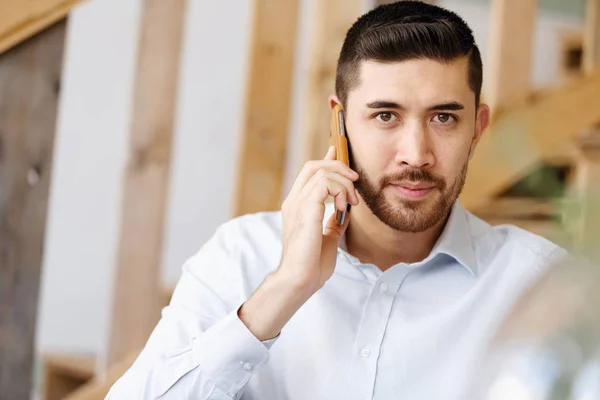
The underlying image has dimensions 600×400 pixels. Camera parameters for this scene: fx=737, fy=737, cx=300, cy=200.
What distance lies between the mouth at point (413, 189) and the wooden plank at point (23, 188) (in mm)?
852

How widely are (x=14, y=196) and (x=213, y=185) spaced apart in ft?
4.76

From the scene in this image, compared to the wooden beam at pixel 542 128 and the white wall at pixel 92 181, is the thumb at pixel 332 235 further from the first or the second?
the white wall at pixel 92 181

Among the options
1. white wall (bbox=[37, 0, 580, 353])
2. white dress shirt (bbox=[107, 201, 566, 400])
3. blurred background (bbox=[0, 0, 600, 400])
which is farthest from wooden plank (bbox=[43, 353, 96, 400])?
white dress shirt (bbox=[107, 201, 566, 400])

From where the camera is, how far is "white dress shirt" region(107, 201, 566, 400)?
3.31ft

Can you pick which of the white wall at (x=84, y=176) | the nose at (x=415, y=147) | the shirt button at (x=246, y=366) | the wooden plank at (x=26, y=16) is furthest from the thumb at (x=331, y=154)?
the white wall at (x=84, y=176)

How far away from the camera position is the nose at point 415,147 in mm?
1104

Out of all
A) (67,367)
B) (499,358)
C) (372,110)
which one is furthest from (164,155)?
(499,358)

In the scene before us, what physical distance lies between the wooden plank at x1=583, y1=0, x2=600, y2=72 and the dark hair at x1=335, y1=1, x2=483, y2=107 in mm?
1418

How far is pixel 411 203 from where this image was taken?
44.8 inches

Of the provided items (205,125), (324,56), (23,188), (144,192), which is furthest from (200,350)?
(205,125)

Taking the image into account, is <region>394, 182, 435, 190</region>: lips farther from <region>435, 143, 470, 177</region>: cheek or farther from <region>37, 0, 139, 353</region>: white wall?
<region>37, 0, 139, 353</region>: white wall

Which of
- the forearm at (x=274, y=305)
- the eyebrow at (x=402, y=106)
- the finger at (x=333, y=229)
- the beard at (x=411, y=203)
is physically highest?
the eyebrow at (x=402, y=106)

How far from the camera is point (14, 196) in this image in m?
1.56

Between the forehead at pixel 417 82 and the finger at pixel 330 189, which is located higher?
the forehead at pixel 417 82
